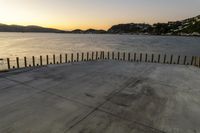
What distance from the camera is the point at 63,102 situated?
9891 mm

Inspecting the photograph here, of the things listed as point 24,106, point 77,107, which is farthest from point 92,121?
point 24,106

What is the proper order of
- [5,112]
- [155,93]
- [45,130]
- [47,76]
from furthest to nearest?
[47,76] → [155,93] → [5,112] → [45,130]

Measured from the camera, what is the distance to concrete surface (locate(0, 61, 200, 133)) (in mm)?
7562

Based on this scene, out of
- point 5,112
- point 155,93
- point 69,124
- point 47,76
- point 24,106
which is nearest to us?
point 69,124

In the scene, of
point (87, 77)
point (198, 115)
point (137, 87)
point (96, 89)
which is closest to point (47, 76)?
point (87, 77)

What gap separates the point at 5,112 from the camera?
8531 mm

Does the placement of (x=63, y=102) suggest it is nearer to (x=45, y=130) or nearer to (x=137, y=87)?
(x=45, y=130)

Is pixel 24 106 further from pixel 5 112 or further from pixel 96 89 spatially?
pixel 96 89

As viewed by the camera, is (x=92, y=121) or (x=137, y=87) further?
(x=137, y=87)

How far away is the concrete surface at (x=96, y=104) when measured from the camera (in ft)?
24.8

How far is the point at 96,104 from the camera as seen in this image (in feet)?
31.9

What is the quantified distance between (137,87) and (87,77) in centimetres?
461

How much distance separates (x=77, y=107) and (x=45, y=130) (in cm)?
243

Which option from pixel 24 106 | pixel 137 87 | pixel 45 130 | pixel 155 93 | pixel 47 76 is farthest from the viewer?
pixel 47 76
